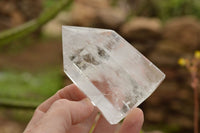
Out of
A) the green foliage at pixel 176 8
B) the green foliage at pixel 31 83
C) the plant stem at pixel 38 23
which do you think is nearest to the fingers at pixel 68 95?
the plant stem at pixel 38 23

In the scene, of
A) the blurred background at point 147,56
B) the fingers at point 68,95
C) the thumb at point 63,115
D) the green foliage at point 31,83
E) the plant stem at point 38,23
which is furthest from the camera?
the green foliage at point 31,83

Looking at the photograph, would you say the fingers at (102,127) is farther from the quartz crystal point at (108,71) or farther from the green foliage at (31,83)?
the green foliage at (31,83)

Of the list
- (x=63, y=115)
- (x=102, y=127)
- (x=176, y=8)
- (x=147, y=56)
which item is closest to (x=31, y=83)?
(x=147, y=56)

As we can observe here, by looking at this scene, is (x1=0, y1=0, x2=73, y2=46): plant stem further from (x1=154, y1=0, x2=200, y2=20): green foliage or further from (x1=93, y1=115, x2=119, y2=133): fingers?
(x1=154, y1=0, x2=200, y2=20): green foliage

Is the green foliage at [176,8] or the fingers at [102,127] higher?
the fingers at [102,127]

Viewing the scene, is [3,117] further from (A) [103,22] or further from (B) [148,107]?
(A) [103,22]

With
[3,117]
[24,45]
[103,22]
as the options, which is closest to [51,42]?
[24,45]

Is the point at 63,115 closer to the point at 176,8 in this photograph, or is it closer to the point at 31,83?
the point at 31,83
